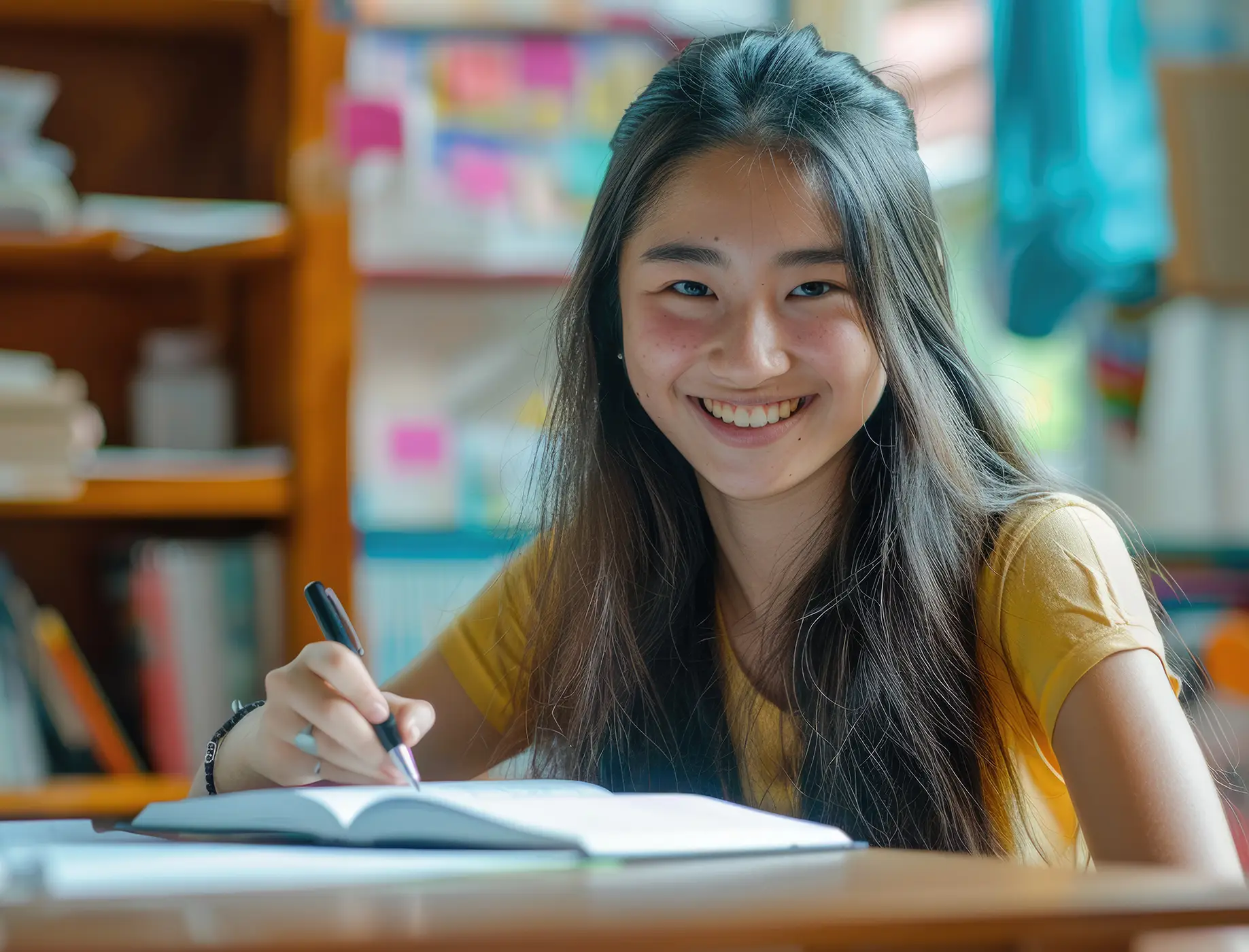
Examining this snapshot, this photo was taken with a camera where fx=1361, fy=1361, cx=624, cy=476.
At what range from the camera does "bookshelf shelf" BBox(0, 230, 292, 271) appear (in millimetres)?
1863

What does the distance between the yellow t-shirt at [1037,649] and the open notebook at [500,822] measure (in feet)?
1.02

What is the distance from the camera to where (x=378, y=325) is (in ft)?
6.95

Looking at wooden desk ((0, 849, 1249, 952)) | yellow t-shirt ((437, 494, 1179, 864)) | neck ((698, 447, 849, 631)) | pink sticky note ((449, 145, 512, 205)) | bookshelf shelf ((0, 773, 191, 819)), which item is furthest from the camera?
pink sticky note ((449, 145, 512, 205))

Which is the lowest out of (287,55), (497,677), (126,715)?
(126,715)

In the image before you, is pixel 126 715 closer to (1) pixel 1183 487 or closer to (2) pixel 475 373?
(2) pixel 475 373

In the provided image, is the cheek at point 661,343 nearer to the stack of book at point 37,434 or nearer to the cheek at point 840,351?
the cheek at point 840,351

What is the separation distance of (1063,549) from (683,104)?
0.46 m

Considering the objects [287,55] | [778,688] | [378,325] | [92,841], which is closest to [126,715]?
[378,325]

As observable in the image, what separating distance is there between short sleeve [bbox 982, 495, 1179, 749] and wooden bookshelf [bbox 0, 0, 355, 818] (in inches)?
46.4

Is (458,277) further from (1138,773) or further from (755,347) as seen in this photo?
(1138,773)

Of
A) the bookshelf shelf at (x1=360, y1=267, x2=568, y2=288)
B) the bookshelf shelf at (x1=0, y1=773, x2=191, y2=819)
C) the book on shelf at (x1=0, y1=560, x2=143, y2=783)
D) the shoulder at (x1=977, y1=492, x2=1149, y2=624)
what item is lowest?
the bookshelf shelf at (x1=0, y1=773, x2=191, y2=819)

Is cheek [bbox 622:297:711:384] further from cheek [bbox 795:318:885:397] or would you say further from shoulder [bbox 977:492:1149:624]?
shoulder [bbox 977:492:1149:624]

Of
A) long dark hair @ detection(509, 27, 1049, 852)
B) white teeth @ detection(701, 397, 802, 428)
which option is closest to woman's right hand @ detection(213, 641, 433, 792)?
long dark hair @ detection(509, 27, 1049, 852)

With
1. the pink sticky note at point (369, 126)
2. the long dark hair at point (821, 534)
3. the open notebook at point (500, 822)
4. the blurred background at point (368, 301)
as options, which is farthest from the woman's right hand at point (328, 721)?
the pink sticky note at point (369, 126)
